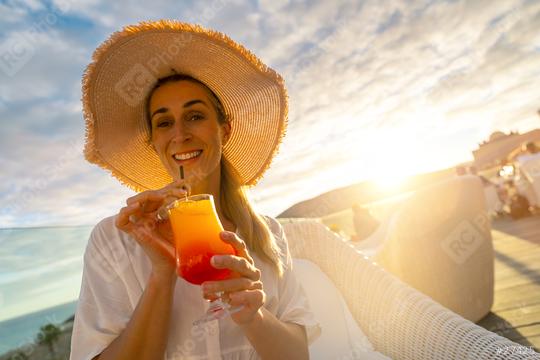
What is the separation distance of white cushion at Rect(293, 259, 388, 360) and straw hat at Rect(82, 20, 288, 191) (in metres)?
0.69

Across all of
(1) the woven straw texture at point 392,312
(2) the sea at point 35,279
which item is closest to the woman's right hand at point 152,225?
(1) the woven straw texture at point 392,312

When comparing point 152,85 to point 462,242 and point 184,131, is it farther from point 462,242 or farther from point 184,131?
point 462,242

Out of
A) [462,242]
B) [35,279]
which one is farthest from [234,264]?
[462,242]

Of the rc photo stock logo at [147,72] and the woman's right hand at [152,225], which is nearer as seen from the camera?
the woman's right hand at [152,225]

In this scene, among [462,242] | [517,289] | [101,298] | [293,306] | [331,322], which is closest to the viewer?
[101,298]

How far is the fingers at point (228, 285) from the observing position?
0.95m

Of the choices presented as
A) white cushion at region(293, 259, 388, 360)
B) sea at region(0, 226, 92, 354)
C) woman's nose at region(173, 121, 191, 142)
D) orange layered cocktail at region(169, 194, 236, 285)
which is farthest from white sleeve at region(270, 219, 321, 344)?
sea at region(0, 226, 92, 354)

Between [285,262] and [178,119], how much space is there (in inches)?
34.0

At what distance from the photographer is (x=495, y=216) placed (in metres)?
8.59

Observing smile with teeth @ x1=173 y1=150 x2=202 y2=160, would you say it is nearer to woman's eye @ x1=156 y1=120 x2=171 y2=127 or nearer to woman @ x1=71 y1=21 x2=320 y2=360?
woman @ x1=71 y1=21 x2=320 y2=360

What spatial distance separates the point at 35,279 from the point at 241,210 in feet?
4.03

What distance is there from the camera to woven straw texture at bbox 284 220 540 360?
1230mm

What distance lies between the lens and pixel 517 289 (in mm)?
3586

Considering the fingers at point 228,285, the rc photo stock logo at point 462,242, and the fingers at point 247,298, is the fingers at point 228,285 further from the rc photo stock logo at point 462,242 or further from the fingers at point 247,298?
the rc photo stock logo at point 462,242
